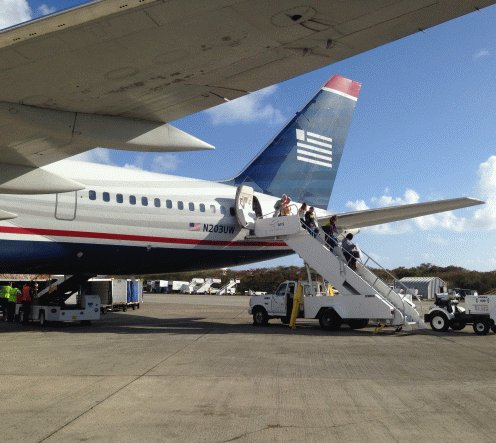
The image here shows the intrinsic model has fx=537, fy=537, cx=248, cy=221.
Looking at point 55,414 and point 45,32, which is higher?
point 45,32

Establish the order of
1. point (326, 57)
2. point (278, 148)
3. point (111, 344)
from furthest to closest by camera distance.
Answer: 1. point (278, 148)
2. point (111, 344)
3. point (326, 57)

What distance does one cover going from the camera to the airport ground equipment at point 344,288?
54.5 feet

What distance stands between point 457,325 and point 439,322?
0.64 m

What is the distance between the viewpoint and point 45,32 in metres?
5.88

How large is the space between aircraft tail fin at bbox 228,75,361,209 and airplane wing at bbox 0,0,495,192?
15.1m

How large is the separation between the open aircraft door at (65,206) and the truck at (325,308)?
7.23 m

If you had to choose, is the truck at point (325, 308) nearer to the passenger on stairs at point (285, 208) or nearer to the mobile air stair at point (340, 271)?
the mobile air stair at point (340, 271)

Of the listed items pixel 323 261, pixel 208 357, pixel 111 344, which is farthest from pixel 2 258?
pixel 323 261

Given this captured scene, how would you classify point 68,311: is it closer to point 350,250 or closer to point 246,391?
point 350,250

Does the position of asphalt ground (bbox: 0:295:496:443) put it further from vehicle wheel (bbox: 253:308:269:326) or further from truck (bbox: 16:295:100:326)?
vehicle wheel (bbox: 253:308:269:326)

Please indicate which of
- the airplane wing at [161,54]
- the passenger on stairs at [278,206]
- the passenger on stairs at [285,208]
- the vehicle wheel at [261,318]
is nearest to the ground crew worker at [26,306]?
the vehicle wheel at [261,318]

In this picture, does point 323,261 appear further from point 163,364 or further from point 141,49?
point 141,49

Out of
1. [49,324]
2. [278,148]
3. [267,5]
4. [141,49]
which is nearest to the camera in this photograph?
[267,5]

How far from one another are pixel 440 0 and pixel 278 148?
17976mm
